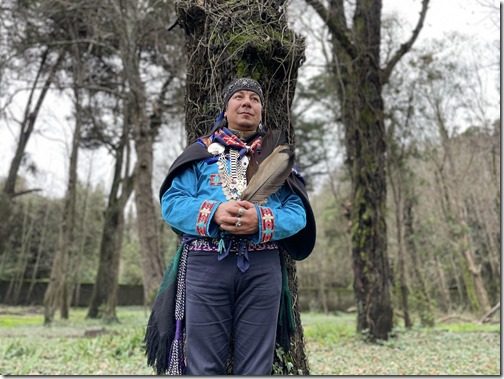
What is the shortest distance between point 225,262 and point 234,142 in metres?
0.64

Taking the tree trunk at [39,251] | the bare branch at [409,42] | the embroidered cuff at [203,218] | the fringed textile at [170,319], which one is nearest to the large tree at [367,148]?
the bare branch at [409,42]

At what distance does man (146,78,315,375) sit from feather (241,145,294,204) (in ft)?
0.22

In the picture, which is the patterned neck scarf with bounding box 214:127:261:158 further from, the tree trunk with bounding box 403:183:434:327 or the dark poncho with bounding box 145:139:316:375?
the tree trunk with bounding box 403:183:434:327

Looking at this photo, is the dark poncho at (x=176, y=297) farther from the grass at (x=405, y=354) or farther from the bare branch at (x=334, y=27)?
the bare branch at (x=334, y=27)

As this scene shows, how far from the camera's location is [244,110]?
2447mm

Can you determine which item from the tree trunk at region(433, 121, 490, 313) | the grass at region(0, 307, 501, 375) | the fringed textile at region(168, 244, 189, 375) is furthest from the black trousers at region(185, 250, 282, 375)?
the tree trunk at region(433, 121, 490, 313)

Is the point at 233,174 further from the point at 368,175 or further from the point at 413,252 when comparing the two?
the point at 413,252

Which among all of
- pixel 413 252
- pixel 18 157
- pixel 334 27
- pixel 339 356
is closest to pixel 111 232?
pixel 18 157

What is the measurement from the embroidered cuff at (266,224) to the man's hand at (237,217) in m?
0.03

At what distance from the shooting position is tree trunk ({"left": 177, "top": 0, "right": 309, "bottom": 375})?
9.97 feet

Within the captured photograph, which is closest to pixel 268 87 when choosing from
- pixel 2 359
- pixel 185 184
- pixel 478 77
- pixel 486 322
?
pixel 185 184

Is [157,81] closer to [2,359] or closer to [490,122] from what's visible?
[2,359]

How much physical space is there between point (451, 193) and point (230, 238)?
20424mm

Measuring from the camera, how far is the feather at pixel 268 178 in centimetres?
225
